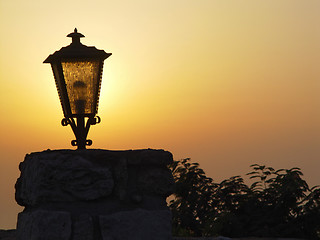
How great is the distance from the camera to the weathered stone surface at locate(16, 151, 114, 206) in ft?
17.9

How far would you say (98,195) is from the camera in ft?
18.0

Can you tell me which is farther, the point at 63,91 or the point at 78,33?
the point at 78,33

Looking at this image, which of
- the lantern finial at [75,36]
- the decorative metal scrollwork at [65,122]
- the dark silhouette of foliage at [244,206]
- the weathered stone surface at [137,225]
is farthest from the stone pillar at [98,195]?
the dark silhouette of foliage at [244,206]

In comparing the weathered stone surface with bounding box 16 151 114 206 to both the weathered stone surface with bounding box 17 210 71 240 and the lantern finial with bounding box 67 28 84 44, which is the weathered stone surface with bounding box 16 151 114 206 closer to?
the weathered stone surface with bounding box 17 210 71 240

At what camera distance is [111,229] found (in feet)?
17.9

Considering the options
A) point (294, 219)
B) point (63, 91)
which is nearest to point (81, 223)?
point (63, 91)

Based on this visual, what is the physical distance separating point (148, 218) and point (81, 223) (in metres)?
0.59

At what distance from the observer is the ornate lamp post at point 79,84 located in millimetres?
6359

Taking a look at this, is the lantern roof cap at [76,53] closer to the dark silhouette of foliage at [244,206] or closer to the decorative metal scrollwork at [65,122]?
the decorative metal scrollwork at [65,122]

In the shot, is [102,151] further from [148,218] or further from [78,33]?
[78,33]

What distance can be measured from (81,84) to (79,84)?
→ 2cm

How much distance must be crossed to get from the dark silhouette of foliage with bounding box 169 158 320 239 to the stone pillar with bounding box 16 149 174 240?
5.71m

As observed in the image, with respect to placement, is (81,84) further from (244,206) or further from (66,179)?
(244,206)

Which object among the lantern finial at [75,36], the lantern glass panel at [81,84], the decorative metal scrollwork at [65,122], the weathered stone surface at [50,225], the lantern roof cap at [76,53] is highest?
the lantern finial at [75,36]
